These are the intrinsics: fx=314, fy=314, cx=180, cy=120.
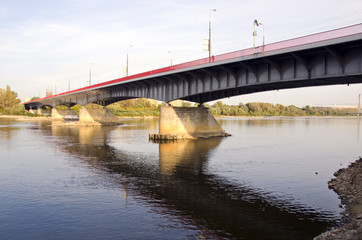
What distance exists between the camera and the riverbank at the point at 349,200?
Result: 13194 mm

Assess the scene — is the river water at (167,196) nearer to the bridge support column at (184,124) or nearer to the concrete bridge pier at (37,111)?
the bridge support column at (184,124)

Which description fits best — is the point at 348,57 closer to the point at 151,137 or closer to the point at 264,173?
the point at 264,173

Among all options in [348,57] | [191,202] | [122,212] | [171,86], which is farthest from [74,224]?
[171,86]

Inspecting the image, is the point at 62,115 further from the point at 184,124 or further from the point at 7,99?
the point at 184,124

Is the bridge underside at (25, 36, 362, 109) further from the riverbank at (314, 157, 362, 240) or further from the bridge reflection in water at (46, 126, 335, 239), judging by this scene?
the bridge reflection in water at (46, 126, 335, 239)

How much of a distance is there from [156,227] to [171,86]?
1563 inches

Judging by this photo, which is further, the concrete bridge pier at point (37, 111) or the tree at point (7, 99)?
the tree at point (7, 99)

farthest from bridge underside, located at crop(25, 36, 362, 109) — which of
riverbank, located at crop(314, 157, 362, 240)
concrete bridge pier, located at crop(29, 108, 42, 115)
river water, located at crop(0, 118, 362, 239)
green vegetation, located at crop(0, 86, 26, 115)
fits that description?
green vegetation, located at crop(0, 86, 26, 115)

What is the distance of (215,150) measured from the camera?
143 feet

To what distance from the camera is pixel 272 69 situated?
33656 mm

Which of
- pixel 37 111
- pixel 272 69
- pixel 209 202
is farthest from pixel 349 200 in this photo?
pixel 37 111

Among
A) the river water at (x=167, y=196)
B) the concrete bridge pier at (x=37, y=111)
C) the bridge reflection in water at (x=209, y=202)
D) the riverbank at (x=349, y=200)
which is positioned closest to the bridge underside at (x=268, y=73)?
the riverbank at (x=349, y=200)

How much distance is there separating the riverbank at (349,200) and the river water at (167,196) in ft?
2.27

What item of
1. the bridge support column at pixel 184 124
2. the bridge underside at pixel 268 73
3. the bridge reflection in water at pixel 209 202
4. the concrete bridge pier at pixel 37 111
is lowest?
the bridge reflection in water at pixel 209 202
